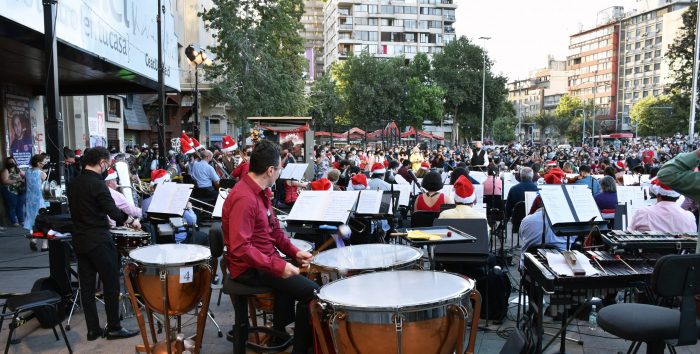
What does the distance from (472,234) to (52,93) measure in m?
5.72

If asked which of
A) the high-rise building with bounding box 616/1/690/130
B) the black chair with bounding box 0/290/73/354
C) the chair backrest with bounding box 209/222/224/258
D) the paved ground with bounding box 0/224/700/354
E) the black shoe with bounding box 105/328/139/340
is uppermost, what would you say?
the high-rise building with bounding box 616/1/690/130

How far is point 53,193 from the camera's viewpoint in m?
6.20

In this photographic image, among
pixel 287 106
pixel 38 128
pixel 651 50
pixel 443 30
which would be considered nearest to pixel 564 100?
pixel 651 50

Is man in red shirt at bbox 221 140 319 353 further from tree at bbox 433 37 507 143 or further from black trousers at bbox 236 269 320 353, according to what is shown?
tree at bbox 433 37 507 143

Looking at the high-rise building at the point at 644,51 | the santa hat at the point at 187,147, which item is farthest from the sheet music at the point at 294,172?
the high-rise building at the point at 644,51

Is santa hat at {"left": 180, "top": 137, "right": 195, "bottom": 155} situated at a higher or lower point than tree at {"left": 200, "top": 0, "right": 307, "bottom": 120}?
lower

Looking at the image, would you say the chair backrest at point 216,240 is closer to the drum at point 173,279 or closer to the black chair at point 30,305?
the drum at point 173,279

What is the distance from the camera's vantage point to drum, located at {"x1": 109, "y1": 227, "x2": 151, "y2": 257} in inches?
228

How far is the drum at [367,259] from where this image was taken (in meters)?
4.05

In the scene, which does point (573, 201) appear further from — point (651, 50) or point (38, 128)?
point (651, 50)

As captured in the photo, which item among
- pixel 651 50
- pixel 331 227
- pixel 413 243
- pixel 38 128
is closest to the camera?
pixel 413 243

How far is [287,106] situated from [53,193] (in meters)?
19.9

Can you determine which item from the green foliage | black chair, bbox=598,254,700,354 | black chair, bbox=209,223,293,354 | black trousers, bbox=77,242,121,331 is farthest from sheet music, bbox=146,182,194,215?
the green foliage

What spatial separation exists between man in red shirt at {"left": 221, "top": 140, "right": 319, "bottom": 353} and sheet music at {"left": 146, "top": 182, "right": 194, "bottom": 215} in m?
2.36
